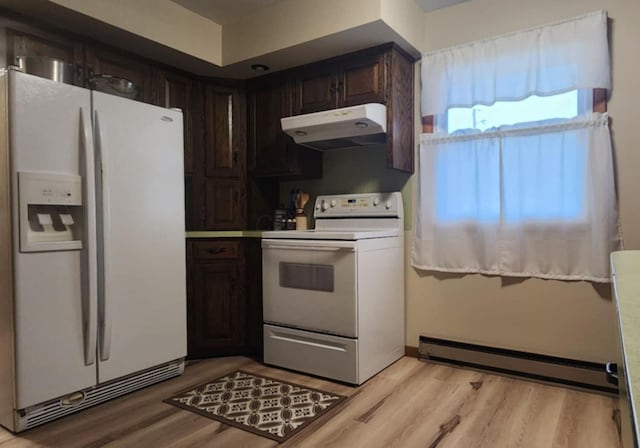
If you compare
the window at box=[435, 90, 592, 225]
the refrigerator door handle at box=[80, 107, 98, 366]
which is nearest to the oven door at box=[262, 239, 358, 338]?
the window at box=[435, 90, 592, 225]

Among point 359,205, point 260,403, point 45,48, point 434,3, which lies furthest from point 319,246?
point 45,48

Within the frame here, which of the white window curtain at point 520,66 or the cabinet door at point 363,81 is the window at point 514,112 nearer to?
the white window curtain at point 520,66

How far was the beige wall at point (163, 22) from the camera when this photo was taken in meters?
2.39

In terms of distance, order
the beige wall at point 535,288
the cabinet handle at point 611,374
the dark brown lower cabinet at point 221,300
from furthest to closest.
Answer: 1. the dark brown lower cabinet at point 221,300
2. the beige wall at point 535,288
3. the cabinet handle at point 611,374

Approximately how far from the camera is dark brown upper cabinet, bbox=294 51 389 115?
2738 mm

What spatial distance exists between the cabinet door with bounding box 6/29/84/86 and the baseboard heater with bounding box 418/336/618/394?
2.85 m

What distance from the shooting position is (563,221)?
2.47m

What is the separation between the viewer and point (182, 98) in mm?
3107

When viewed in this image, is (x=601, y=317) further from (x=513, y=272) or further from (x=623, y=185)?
(x=623, y=185)

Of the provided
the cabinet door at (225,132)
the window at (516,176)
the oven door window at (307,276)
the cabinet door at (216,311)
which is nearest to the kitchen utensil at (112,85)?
the cabinet door at (225,132)

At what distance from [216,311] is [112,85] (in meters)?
1.64

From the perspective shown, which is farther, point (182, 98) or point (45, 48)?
point (182, 98)

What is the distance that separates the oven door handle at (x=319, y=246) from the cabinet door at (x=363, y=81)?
960mm

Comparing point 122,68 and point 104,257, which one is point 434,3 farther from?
point 104,257
